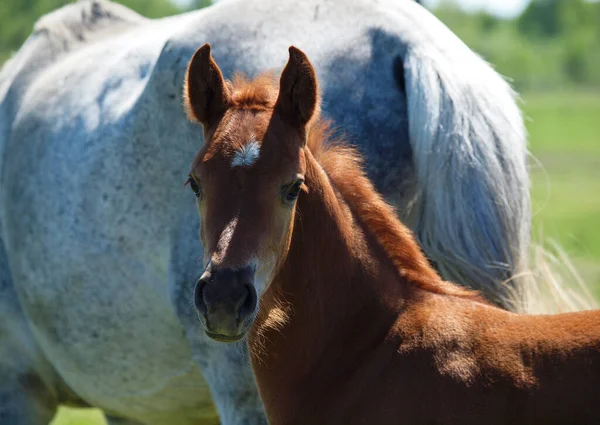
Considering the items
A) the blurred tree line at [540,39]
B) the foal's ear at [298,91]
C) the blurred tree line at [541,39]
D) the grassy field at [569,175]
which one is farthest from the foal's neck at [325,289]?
the blurred tree line at [541,39]

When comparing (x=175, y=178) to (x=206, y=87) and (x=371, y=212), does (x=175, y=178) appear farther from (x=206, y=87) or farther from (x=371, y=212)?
(x=371, y=212)

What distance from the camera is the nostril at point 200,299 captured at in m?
2.56

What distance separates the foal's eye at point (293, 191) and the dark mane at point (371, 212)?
0.78 feet

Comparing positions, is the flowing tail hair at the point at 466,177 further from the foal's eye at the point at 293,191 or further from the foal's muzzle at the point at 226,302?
the foal's muzzle at the point at 226,302

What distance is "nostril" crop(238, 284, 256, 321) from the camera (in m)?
2.57

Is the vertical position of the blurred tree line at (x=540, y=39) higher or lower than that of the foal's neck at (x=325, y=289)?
lower

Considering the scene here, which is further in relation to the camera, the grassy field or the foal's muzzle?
the grassy field

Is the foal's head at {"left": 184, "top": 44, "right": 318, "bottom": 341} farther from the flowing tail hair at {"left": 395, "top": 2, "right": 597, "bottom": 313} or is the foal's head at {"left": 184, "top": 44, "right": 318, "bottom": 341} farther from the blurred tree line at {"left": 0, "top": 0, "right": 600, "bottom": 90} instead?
the blurred tree line at {"left": 0, "top": 0, "right": 600, "bottom": 90}

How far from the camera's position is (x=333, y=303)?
2928mm

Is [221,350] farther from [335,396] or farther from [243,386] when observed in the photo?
[335,396]

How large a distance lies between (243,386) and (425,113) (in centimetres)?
120

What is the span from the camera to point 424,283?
9.64 feet

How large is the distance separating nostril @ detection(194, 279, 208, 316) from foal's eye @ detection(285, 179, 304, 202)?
0.36m

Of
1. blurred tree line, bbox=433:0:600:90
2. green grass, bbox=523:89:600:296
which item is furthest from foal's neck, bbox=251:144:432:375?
blurred tree line, bbox=433:0:600:90
